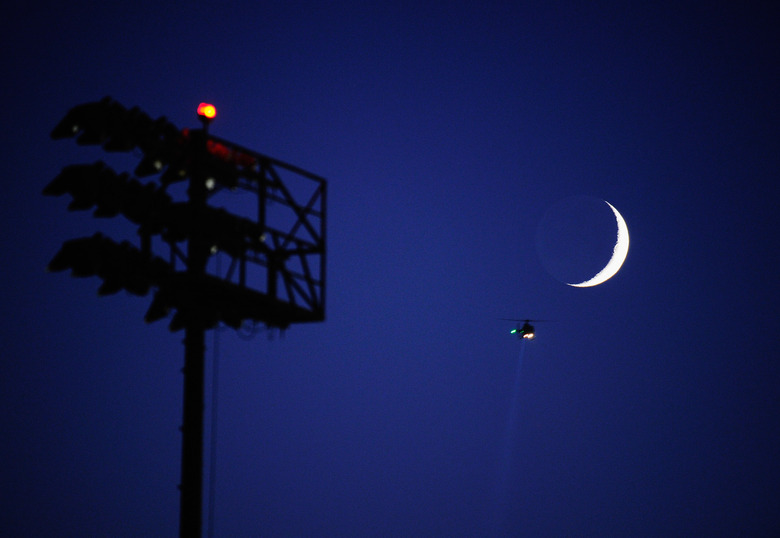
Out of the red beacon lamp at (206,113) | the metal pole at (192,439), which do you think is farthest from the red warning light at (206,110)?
the metal pole at (192,439)

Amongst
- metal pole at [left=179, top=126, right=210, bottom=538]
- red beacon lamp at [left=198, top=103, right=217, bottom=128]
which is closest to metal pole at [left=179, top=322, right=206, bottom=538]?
metal pole at [left=179, top=126, right=210, bottom=538]

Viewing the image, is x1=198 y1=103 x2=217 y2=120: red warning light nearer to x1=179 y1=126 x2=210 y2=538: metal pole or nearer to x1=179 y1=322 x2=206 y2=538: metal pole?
x1=179 y1=126 x2=210 y2=538: metal pole

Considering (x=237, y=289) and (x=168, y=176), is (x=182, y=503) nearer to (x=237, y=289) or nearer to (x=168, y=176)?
(x=237, y=289)

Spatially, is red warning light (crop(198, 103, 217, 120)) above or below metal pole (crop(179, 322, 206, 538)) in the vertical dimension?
above

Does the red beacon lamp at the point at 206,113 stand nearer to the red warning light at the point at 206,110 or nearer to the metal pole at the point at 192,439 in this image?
the red warning light at the point at 206,110

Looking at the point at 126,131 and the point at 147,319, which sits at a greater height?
the point at 126,131

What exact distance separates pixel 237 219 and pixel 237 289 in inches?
60.3

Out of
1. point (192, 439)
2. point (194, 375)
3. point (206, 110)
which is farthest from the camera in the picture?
point (206, 110)

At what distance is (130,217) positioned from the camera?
16281 mm

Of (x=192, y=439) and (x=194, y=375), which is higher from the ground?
(x=194, y=375)

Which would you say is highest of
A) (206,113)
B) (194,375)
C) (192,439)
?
(206,113)

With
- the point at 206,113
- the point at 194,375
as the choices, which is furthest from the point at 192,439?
the point at 206,113

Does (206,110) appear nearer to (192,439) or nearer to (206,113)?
(206,113)

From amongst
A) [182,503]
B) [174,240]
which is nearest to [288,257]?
[174,240]
